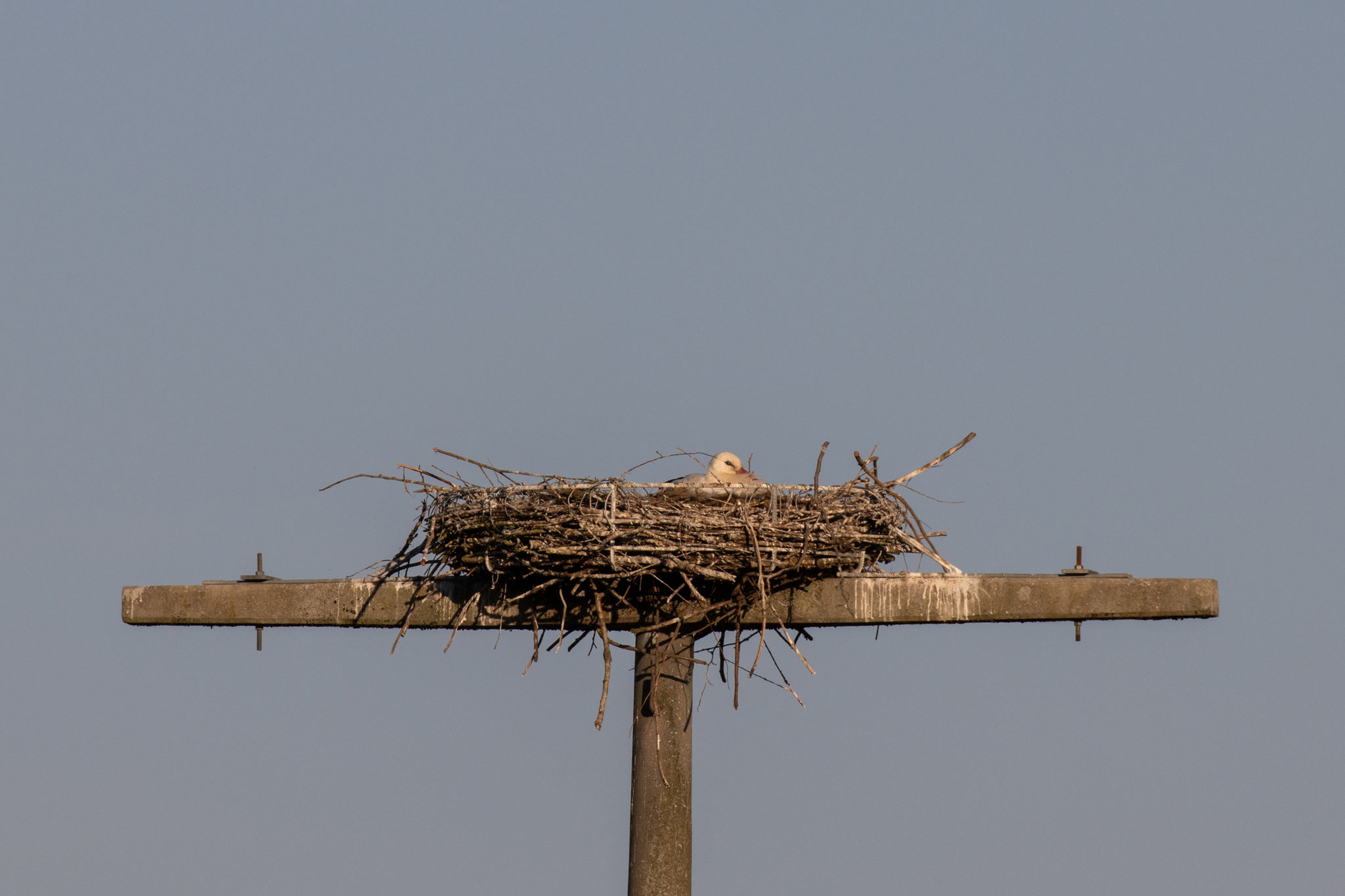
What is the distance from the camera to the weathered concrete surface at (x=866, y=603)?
8664 millimetres

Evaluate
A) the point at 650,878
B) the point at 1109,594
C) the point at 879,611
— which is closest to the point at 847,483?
the point at 879,611

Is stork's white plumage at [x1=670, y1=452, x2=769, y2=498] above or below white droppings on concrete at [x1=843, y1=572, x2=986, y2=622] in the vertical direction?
above

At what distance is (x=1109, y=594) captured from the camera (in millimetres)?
8719

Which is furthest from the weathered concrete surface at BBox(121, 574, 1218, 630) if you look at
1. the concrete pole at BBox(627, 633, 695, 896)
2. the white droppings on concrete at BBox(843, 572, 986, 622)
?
the concrete pole at BBox(627, 633, 695, 896)

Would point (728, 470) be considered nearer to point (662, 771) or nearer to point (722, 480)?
point (722, 480)

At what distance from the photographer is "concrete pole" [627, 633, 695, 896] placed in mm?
8625

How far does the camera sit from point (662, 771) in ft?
28.5

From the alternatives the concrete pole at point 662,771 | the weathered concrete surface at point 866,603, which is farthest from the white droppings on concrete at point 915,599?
the concrete pole at point 662,771

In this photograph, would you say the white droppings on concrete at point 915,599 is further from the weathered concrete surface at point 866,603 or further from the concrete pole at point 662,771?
the concrete pole at point 662,771

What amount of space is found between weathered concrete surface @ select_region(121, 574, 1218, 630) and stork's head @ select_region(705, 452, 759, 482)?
798 mm

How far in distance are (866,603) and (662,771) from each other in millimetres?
999

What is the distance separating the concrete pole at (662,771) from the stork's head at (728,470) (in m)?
0.89

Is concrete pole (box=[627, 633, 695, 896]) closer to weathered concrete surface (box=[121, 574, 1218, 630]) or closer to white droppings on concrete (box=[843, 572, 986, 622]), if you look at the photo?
weathered concrete surface (box=[121, 574, 1218, 630])

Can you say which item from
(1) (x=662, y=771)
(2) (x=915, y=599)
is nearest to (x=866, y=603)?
(2) (x=915, y=599)
